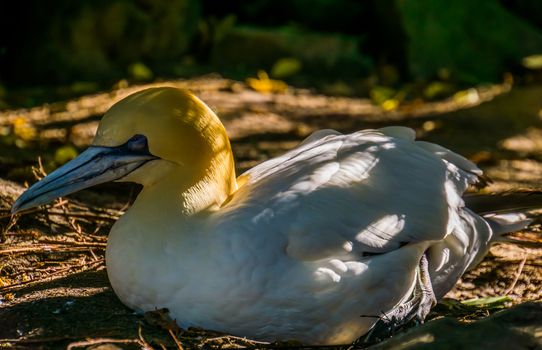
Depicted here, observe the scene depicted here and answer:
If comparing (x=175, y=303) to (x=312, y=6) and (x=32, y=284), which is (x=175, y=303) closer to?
(x=32, y=284)

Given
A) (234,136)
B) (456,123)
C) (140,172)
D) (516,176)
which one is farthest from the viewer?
(456,123)

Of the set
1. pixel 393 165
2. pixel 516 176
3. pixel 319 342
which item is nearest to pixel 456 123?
pixel 516 176

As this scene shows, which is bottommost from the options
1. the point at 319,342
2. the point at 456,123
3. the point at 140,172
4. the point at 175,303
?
the point at 456,123

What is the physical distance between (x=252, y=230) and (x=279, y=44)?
22.3 ft

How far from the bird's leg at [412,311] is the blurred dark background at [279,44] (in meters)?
5.05

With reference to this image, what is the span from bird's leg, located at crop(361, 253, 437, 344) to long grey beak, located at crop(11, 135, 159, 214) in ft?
3.88

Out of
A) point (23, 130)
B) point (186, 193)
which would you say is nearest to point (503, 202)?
point (186, 193)

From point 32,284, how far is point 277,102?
16.0 ft

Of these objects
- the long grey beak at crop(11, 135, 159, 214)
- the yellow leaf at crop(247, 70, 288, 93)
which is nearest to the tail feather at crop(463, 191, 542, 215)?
the long grey beak at crop(11, 135, 159, 214)

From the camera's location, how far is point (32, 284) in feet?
15.3

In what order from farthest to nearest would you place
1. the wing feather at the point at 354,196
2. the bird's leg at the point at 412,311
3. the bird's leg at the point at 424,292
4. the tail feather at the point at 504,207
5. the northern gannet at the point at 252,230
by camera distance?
1. the tail feather at the point at 504,207
2. the bird's leg at the point at 424,292
3. the bird's leg at the point at 412,311
4. the wing feather at the point at 354,196
5. the northern gannet at the point at 252,230

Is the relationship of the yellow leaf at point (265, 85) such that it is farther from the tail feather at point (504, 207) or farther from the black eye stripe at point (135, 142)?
the black eye stripe at point (135, 142)

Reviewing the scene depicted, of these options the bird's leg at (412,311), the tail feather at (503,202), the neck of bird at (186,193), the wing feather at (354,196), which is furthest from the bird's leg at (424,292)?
the neck of bird at (186,193)

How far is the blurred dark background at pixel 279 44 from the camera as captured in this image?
31.2ft
